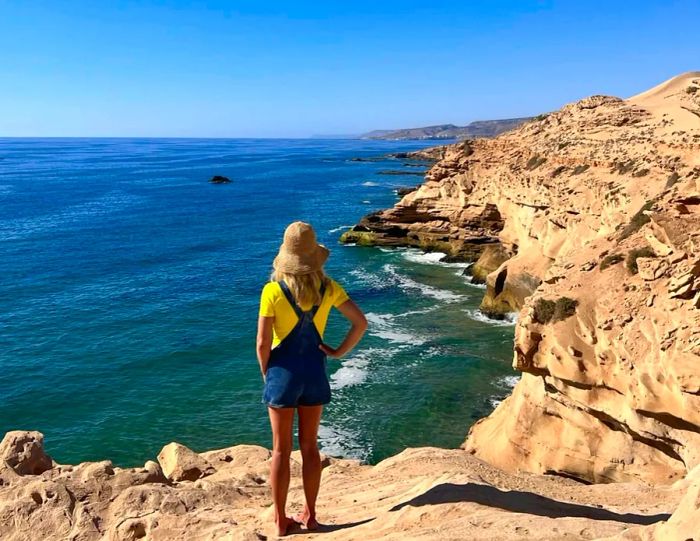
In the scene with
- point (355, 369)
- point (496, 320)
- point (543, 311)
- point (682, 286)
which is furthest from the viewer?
point (496, 320)

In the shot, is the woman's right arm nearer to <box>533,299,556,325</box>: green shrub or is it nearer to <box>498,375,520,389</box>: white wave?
<box>533,299,556,325</box>: green shrub

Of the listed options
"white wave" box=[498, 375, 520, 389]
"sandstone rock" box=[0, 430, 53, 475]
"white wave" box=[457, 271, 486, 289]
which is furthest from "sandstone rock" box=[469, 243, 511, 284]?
"sandstone rock" box=[0, 430, 53, 475]

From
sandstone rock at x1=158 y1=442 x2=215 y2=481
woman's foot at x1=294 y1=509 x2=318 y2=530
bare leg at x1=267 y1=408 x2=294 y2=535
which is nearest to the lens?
bare leg at x1=267 y1=408 x2=294 y2=535

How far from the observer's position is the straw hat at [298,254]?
17.5 feet

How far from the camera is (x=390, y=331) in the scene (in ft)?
94.6

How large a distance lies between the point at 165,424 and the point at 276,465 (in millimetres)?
15933

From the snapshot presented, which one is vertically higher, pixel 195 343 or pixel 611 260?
pixel 611 260

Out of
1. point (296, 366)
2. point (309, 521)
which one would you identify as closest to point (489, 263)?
point (309, 521)

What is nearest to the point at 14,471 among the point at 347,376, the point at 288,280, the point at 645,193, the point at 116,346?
the point at 288,280

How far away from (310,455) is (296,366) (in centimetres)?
100

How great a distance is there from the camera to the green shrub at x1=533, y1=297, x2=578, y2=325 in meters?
13.2

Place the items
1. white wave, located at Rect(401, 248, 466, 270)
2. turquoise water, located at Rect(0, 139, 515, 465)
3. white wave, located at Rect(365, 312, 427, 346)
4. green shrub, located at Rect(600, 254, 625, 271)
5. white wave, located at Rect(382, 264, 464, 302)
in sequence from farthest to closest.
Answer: white wave, located at Rect(401, 248, 466, 270), white wave, located at Rect(382, 264, 464, 302), white wave, located at Rect(365, 312, 427, 346), turquoise water, located at Rect(0, 139, 515, 465), green shrub, located at Rect(600, 254, 625, 271)

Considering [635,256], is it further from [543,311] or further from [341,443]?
[341,443]

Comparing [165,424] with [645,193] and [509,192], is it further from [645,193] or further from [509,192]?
[509,192]
